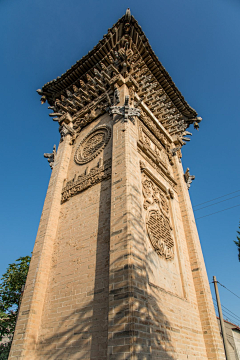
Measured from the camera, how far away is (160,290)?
740cm

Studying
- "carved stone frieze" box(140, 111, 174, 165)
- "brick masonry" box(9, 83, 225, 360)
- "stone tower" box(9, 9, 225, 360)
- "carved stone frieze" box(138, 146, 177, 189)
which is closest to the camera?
"brick masonry" box(9, 83, 225, 360)

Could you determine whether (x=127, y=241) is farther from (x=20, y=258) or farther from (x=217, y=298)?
(x=20, y=258)

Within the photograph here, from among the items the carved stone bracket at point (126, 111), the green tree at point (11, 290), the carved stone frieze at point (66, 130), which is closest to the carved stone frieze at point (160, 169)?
the carved stone bracket at point (126, 111)

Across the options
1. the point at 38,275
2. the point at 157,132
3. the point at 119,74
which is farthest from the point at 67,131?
the point at 38,275

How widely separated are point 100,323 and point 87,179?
17.4ft

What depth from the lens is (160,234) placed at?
30.2 feet

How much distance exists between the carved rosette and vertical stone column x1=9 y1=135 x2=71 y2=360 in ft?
12.4

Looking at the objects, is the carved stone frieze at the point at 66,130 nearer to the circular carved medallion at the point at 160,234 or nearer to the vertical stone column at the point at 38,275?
the vertical stone column at the point at 38,275

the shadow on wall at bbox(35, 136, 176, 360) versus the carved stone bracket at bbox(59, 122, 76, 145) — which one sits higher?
the carved stone bracket at bbox(59, 122, 76, 145)

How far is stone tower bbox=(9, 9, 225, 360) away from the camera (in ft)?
20.1

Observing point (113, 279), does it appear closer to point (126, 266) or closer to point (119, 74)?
point (126, 266)

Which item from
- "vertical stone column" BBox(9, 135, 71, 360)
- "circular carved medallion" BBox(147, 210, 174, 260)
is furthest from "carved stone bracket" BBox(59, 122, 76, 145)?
"circular carved medallion" BBox(147, 210, 174, 260)

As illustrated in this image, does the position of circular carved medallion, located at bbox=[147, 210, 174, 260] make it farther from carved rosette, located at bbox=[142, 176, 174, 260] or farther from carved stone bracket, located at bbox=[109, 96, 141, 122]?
carved stone bracket, located at bbox=[109, 96, 141, 122]

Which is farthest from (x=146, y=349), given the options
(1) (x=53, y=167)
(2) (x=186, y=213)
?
(1) (x=53, y=167)
